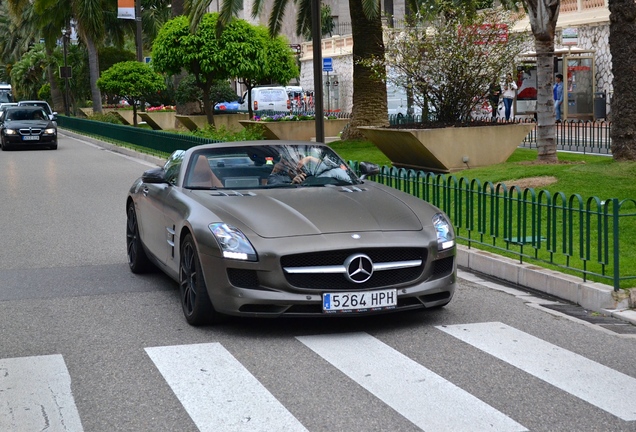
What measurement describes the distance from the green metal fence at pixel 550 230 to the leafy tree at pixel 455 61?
254 inches

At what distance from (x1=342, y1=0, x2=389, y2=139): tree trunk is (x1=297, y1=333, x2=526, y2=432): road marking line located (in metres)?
17.8

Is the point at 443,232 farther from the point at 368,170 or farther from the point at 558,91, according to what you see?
the point at 558,91

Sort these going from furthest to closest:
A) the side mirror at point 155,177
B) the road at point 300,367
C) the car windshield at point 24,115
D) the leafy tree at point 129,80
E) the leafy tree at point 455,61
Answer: the leafy tree at point 129,80
the car windshield at point 24,115
the leafy tree at point 455,61
the side mirror at point 155,177
the road at point 300,367

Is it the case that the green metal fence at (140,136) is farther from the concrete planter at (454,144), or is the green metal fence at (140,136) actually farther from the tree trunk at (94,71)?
the tree trunk at (94,71)

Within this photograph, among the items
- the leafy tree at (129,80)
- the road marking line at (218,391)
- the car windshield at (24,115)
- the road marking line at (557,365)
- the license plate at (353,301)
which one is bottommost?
the road marking line at (557,365)

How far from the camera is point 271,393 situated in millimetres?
6027

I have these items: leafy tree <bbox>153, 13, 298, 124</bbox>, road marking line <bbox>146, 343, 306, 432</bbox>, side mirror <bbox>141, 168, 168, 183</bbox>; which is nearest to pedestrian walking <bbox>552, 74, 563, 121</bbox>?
leafy tree <bbox>153, 13, 298, 124</bbox>

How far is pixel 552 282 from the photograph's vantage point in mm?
9086

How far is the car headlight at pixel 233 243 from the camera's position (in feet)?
24.0

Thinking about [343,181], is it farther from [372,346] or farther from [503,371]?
[503,371]

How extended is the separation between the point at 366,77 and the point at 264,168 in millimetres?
17037

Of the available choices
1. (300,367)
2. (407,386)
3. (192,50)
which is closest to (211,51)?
(192,50)

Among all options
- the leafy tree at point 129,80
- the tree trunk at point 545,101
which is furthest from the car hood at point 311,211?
the leafy tree at point 129,80

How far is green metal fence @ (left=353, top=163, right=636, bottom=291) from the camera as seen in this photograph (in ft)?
29.0
